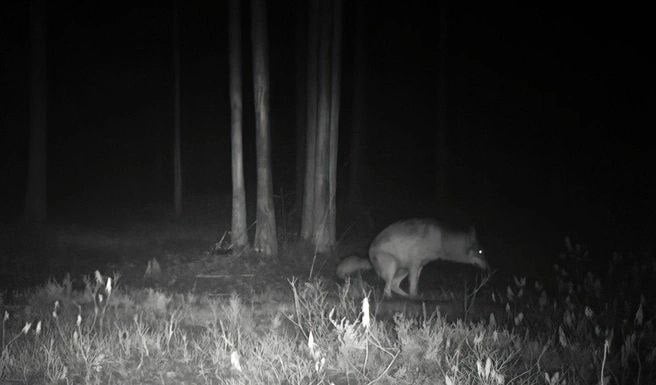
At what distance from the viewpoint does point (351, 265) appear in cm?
1030

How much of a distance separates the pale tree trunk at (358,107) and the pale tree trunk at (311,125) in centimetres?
703

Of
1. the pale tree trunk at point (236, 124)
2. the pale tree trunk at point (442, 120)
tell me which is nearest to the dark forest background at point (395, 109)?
the pale tree trunk at point (442, 120)

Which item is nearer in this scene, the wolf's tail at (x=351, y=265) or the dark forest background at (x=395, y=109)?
the wolf's tail at (x=351, y=265)

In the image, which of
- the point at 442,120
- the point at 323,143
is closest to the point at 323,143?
the point at 323,143

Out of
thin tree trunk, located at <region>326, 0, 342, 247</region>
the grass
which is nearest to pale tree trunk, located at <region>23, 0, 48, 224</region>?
thin tree trunk, located at <region>326, 0, 342, 247</region>

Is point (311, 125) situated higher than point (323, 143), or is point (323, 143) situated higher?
point (311, 125)

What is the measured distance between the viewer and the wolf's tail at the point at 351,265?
1024 cm

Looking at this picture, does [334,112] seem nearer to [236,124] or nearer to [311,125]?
[311,125]

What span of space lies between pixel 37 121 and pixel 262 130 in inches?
380

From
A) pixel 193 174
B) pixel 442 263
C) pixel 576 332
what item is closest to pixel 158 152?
pixel 193 174

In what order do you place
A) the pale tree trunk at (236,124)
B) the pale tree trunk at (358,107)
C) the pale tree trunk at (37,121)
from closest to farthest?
the pale tree trunk at (236,124) < the pale tree trunk at (37,121) < the pale tree trunk at (358,107)

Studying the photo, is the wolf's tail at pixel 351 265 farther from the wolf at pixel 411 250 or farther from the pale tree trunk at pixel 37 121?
the pale tree trunk at pixel 37 121

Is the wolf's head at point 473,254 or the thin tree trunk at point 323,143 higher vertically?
the thin tree trunk at point 323,143

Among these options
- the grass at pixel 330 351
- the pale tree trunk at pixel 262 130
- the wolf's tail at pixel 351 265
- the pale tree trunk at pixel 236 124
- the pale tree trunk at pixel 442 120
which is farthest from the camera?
the pale tree trunk at pixel 442 120
